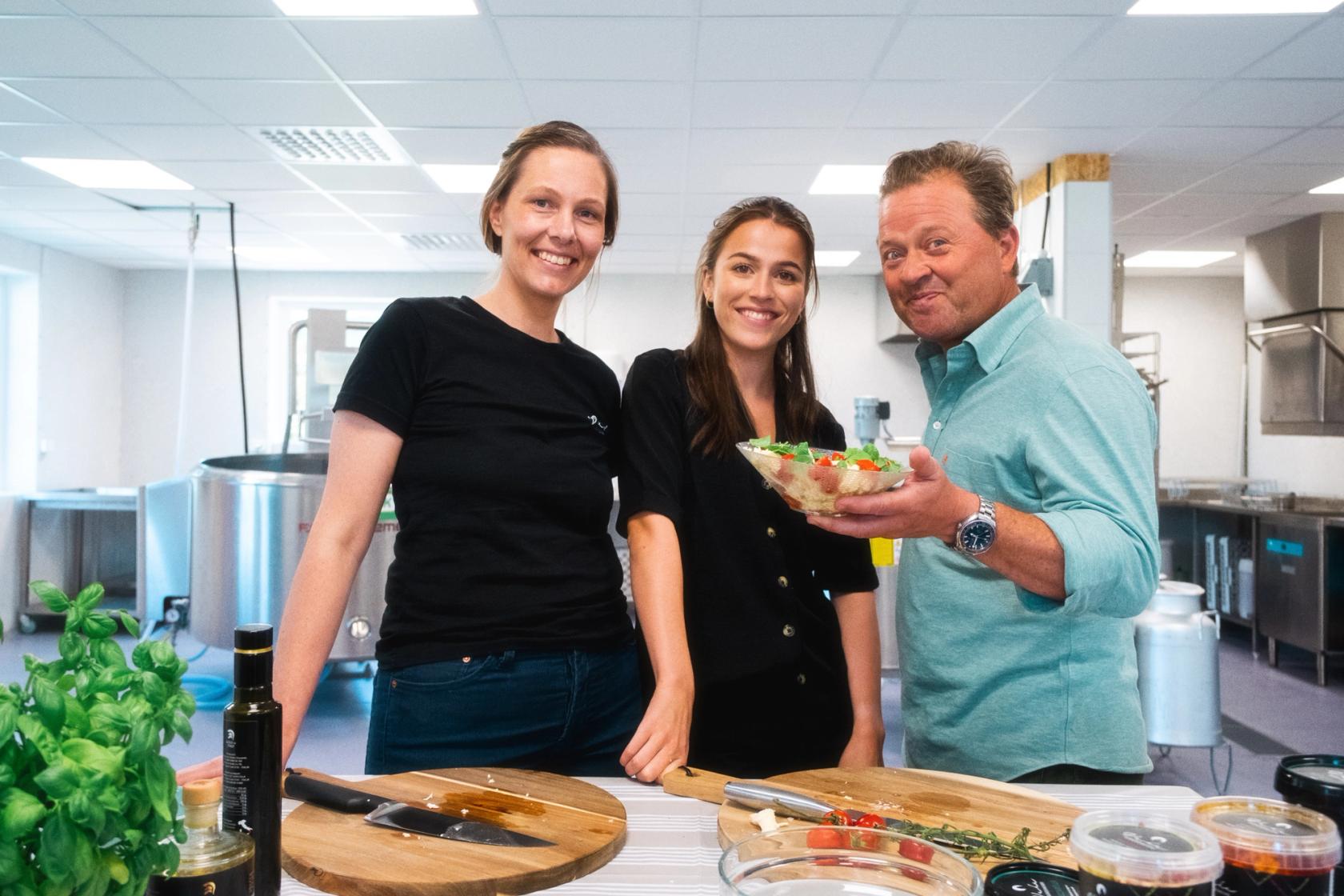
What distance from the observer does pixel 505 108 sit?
14.2ft

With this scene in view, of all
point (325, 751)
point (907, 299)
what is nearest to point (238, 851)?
point (907, 299)

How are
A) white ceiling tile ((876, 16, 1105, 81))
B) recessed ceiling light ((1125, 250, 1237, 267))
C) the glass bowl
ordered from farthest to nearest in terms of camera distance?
recessed ceiling light ((1125, 250, 1237, 267))
white ceiling tile ((876, 16, 1105, 81))
the glass bowl

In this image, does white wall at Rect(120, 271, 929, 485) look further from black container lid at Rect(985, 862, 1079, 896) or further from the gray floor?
black container lid at Rect(985, 862, 1079, 896)

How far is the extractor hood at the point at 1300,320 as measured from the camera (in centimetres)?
562

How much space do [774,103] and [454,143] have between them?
1.68 metres

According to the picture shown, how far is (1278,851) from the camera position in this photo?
1.94 ft

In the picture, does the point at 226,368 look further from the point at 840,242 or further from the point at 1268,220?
the point at 1268,220

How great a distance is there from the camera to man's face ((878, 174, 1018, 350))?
135 cm

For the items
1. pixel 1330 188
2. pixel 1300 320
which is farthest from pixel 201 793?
pixel 1300 320

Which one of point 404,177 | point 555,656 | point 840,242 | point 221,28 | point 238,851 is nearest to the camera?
point 238,851

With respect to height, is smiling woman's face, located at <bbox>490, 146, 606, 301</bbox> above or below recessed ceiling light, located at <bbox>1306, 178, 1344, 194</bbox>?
below

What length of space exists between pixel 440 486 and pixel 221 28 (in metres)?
3.03

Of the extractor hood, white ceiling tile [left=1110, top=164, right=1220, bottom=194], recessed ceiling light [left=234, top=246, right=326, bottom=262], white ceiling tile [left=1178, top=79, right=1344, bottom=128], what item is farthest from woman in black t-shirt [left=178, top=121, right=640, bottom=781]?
recessed ceiling light [left=234, top=246, right=326, bottom=262]

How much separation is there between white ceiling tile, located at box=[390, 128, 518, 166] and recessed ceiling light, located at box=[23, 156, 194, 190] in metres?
1.64
